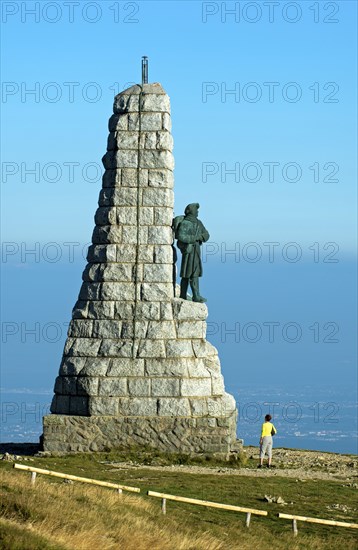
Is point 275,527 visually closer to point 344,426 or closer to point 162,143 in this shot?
point 162,143

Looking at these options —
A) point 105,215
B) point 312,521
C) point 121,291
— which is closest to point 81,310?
point 121,291

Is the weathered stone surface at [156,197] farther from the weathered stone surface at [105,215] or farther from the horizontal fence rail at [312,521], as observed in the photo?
the horizontal fence rail at [312,521]

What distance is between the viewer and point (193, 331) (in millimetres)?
32375

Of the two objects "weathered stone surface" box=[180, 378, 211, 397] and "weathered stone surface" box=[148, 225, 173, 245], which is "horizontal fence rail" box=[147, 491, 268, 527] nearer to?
"weathered stone surface" box=[180, 378, 211, 397]

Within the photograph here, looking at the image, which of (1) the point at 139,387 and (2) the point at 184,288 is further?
(2) the point at 184,288

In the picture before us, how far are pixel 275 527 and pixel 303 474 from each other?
635 cm

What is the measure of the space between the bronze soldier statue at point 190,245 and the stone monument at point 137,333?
0.71 metres

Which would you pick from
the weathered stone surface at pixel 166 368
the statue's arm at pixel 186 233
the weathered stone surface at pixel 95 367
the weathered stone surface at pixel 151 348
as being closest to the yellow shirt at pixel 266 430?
A: the weathered stone surface at pixel 166 368

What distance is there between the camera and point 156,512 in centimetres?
2381

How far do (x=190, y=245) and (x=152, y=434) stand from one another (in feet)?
Result: 15.2

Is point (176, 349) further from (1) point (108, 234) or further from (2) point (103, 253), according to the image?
(1) point (108, 234)

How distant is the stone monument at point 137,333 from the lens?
3177cm

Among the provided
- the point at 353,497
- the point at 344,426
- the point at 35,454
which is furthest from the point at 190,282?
the point at 344,426

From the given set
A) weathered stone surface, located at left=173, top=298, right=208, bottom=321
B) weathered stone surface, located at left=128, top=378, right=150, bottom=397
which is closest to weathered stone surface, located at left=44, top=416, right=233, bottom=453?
weathered stone surface, located at left=128, top=378, right=150, bottom=397
